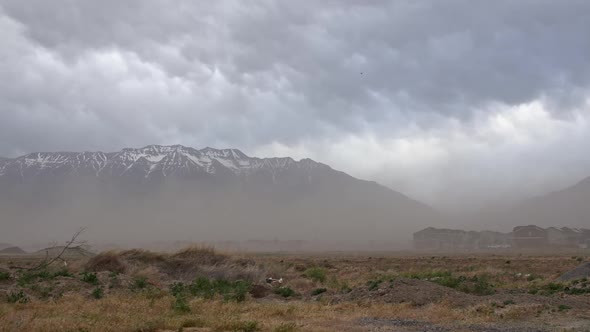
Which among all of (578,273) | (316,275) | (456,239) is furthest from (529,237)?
→ (316,275)

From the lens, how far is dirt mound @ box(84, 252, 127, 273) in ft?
120

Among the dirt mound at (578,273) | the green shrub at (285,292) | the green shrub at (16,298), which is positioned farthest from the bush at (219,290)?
the dirt mound at (578,273)

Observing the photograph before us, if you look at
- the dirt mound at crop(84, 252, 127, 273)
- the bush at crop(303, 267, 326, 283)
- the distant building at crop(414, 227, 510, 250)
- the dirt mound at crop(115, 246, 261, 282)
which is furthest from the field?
the distant building at crop(414, 227, 510, 250)

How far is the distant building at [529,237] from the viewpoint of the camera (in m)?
135

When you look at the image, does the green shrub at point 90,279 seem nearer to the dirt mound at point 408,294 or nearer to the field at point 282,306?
the field at point 282,306

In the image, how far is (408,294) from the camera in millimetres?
21281

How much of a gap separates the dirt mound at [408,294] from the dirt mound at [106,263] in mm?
20535

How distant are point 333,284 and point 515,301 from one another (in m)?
13.2

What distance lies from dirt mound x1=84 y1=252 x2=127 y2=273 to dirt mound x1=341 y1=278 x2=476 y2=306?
20535 millimetres

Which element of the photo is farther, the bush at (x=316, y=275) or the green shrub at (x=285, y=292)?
the bush at (x=316, y=275)

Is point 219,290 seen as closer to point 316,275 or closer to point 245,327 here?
point 245,327

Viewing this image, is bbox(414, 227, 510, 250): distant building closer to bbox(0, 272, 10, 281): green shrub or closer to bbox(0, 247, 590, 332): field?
bbox(0, 247, 590, 332): field

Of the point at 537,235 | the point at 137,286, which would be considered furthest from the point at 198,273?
the point at 537,235

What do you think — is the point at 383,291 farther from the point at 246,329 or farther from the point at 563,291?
the point at 246,329
